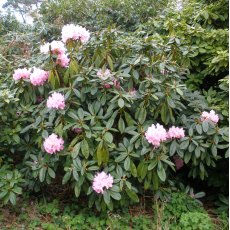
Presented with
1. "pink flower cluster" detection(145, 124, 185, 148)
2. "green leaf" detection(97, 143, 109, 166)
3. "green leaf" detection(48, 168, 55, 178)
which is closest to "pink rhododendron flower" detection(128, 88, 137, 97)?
A: "pink flower cluster" detection(145, 124, 185, 148)

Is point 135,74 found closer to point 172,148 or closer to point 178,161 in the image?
point 172,148

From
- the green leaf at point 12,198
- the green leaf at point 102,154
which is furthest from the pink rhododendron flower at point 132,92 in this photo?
the green leaf at point 12,198

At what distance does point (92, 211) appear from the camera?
2.98 metres

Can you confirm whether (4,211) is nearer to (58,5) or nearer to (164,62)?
(164,62)

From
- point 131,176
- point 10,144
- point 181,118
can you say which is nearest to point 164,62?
point 181,118

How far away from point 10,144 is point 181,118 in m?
1.47

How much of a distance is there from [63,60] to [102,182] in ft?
3.49

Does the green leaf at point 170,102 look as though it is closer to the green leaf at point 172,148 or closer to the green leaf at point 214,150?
the green leaf at point 172,148

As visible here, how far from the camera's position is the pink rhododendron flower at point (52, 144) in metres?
2.75

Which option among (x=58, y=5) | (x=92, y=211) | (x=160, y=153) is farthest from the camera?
(x=58, y=5)

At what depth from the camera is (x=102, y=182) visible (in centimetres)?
264

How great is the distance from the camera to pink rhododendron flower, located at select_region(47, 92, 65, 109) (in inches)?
108

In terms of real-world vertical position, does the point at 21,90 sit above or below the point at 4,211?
above

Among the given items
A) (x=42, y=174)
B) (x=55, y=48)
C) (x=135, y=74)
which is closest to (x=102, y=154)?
(x=42, y=174)
